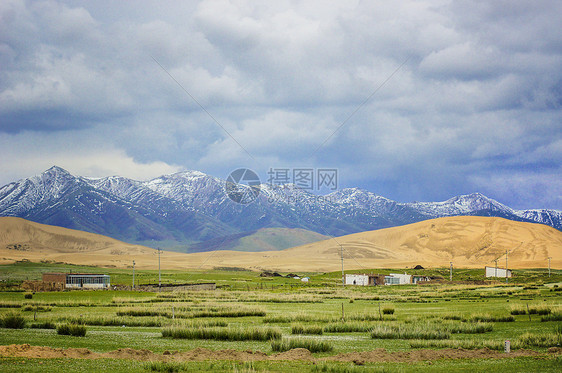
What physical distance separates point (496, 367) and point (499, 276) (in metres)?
115

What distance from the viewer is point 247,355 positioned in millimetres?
22141

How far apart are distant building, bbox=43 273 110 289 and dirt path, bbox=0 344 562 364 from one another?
77.2 metres

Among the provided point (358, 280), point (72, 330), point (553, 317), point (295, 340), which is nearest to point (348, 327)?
point (295, 340)

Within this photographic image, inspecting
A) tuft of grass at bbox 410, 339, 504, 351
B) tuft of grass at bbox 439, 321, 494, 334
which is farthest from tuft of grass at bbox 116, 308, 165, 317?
tuft of grass at bbox 410, 339, 504, 351

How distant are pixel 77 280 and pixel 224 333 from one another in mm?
78710

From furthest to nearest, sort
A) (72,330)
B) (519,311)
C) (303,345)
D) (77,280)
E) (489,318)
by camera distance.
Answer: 1. (77,280)
2. (519,311)
3. (489,318)
4. (72,330)
5. (303,345)

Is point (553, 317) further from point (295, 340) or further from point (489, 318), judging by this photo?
point (295, 340)

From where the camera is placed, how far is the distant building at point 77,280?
95875 millimetres

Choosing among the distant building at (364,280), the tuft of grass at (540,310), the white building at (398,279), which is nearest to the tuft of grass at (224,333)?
the tuft of grass at (540,310)

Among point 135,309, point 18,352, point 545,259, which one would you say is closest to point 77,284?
point 135,309

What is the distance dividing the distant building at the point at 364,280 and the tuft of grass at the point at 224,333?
8699 cm

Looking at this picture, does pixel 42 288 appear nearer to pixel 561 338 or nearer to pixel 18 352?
pixel 18 352

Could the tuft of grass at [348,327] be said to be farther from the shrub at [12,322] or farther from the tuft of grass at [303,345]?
the shrub at [12,322]

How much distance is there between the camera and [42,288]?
84000 millimetres
